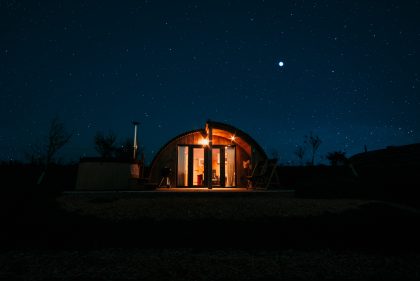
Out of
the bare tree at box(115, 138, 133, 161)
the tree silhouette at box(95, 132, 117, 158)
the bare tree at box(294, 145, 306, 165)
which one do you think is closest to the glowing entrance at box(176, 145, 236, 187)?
the bare tree at box(115, 138, 133, 161)

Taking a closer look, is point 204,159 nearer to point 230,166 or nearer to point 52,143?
point 230,166

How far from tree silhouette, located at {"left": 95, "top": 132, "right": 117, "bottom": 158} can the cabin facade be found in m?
20.3

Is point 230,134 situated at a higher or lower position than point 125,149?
lower

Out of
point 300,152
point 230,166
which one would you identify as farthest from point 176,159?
point 300,152

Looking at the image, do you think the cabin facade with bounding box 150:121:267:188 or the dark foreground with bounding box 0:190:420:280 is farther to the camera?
the cabin facade with bounding box 150:121:267:188

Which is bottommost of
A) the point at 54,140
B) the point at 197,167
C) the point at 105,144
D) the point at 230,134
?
the point at 197,167

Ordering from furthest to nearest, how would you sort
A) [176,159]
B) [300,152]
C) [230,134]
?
[300,152]
[176,159]
[230,134]

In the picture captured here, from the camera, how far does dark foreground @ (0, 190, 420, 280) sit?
3590 mm

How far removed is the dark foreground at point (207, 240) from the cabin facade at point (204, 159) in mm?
6007

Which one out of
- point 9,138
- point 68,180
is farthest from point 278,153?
point 9,138

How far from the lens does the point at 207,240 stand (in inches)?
193

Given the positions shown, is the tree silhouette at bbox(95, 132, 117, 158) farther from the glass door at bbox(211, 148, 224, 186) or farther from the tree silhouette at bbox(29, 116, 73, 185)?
the glass door at bbox(211, 148, 224, 186)

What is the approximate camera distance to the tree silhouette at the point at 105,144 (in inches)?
1268

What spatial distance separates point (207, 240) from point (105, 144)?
30.1 meters
